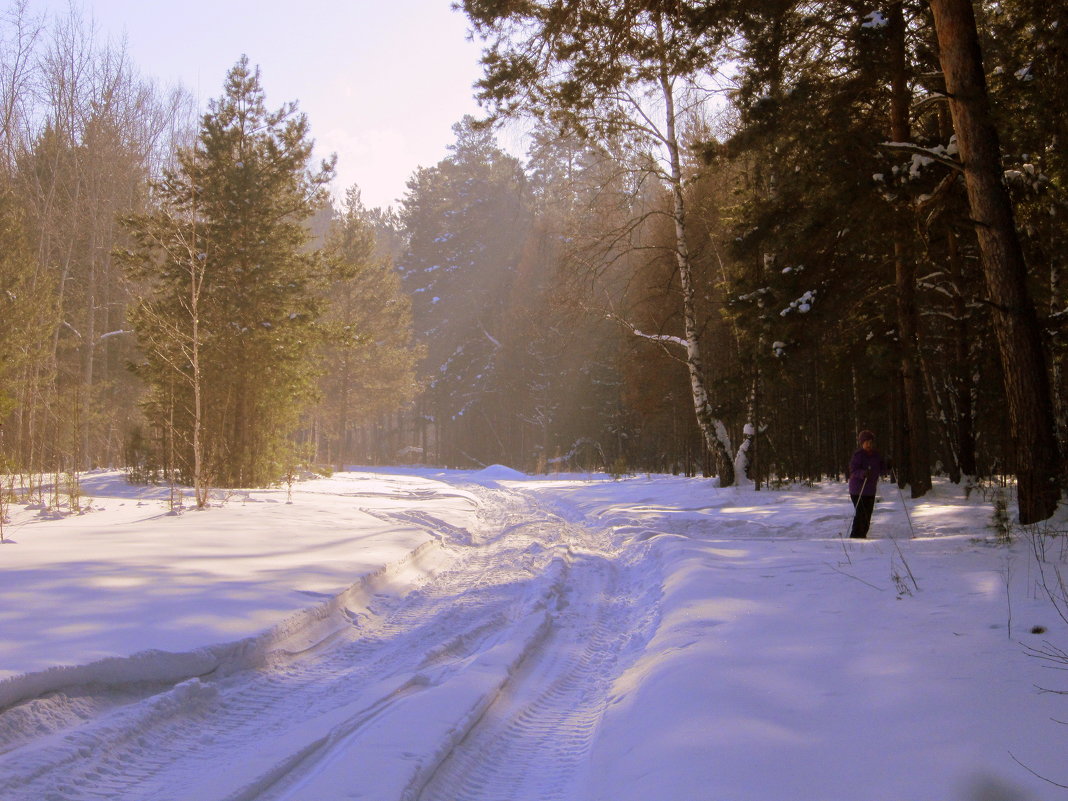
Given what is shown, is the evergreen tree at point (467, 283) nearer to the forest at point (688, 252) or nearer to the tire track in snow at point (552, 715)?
the forest at point (688, 252)

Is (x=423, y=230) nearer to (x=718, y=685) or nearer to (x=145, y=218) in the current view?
(x=145, y=218)

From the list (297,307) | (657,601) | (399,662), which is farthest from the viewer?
(297,307)

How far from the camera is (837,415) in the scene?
20766 millimetres

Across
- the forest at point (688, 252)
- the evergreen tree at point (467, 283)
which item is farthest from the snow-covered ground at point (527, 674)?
the evergreen tree at point (467, 283)

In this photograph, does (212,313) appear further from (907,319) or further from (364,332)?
(364,332)

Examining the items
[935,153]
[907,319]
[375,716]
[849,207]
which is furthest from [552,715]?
[907,319]

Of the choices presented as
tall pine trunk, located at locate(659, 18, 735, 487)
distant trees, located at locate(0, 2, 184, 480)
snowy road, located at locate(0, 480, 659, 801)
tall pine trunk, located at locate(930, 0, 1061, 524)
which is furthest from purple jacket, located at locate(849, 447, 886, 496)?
distant trees, located at locate(0, 2, 184, 480)

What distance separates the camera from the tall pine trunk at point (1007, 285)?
25.2 feet

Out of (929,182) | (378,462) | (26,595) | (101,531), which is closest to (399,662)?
(26,595)

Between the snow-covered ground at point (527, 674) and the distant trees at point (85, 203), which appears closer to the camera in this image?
the snow-covered ground at point (527, 674)

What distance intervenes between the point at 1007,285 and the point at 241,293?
17370mm

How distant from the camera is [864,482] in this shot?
9359 mm

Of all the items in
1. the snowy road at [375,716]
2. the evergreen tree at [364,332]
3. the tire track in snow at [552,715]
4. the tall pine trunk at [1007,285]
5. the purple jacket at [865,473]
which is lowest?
the tire track in snow at [552,715]

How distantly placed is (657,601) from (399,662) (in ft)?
9.11
